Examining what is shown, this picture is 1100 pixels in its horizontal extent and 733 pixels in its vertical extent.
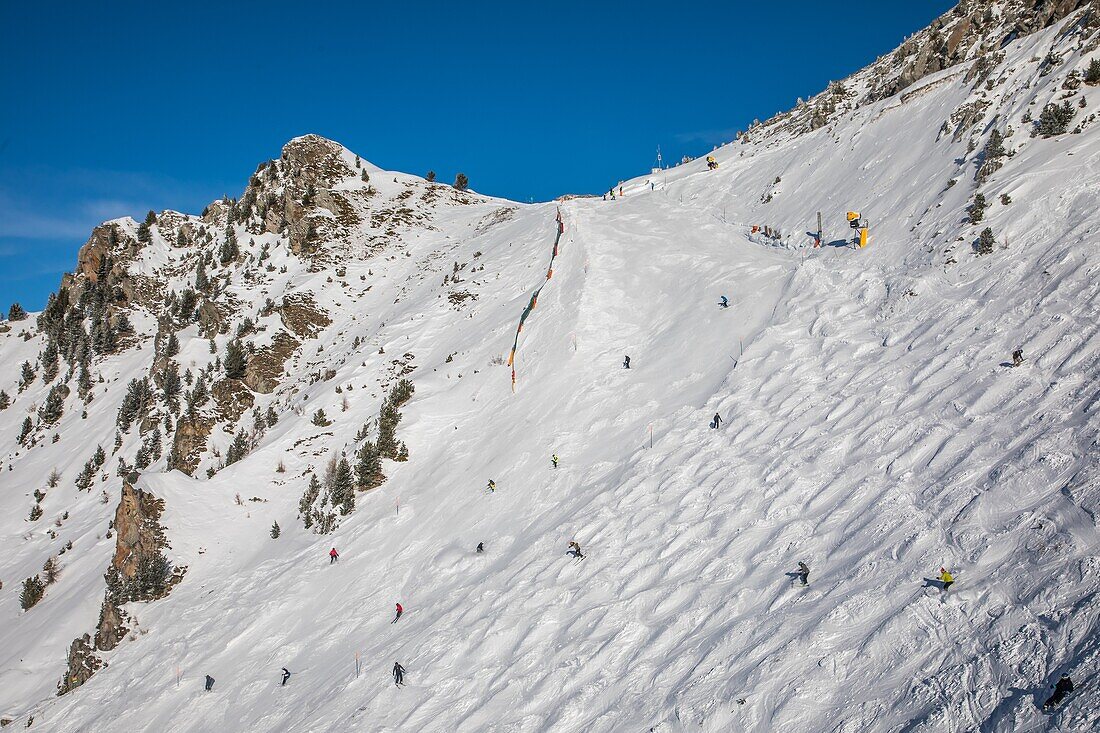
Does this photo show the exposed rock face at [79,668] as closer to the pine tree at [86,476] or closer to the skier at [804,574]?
the pine tree at [86,476]

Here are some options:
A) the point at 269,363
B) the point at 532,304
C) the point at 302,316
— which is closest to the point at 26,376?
the point at 302,316

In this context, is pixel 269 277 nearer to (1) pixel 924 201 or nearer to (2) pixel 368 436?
(2) pixel 368 436

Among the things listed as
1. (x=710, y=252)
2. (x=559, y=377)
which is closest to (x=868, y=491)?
(x=559, y=377)

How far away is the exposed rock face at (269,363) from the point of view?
40875 millimetres

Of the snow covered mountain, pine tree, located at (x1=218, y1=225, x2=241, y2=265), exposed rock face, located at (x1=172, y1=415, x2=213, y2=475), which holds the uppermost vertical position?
pine tree, located at (x1=218, y1=225, x2=241, y2=265)

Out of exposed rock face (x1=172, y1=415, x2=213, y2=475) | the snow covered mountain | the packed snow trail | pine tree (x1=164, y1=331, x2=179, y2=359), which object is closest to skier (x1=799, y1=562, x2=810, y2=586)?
the snow covered mountain

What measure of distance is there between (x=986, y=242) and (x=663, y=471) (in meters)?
12.5

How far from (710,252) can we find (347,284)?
1255 inches

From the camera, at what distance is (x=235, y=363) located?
4047 cm

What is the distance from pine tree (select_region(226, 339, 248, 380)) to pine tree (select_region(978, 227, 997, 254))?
40.8m

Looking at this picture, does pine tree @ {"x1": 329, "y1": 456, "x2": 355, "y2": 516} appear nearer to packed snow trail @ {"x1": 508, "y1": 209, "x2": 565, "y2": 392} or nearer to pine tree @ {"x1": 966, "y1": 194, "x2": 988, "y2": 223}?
packed snow trail @ {"x1": 508, "y1": 209, "x2": 565, "y2": 392}

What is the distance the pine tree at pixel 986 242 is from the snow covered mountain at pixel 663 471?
129mm

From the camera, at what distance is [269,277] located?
171 ft

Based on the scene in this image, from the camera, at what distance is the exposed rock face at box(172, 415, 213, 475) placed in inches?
1364
